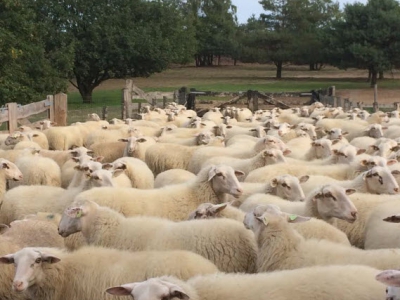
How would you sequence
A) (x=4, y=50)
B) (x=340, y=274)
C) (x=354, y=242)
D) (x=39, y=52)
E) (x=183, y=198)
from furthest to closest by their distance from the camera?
(x=39, y=52) < (x=4, y=50) < (x=183, y=198) < (x=354, y=242) < (x=340, y=274)

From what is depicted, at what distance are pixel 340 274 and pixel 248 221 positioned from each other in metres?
1.46

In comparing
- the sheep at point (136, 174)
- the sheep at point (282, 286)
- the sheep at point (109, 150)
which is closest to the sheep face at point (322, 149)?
the sheep at point (136, 174)

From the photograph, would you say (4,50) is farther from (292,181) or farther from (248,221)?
(248,221)

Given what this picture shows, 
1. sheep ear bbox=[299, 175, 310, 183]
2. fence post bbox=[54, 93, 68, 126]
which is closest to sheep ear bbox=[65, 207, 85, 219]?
sheep ear bbox=[299, 175, 310, 183]

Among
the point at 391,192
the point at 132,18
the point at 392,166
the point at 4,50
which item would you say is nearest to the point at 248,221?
the point at 391,192

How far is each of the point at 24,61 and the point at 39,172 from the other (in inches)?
653

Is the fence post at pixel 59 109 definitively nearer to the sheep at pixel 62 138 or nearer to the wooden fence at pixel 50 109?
the wooden fence at pixel 50 109

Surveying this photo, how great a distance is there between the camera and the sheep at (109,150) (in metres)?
10.9

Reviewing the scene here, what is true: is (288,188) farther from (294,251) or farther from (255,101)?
(255,101)

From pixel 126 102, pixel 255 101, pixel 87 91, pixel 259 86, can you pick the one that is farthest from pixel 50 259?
pixel 259 86

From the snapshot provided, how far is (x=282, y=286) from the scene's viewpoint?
3652mm

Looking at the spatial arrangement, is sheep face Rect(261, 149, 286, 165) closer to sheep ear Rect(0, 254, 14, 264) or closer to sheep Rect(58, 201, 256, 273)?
sheep Rect(58, 201, 256, 273)

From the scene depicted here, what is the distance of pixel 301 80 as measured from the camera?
50750 mm

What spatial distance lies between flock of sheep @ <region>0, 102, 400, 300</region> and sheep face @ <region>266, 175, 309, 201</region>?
1 cm
